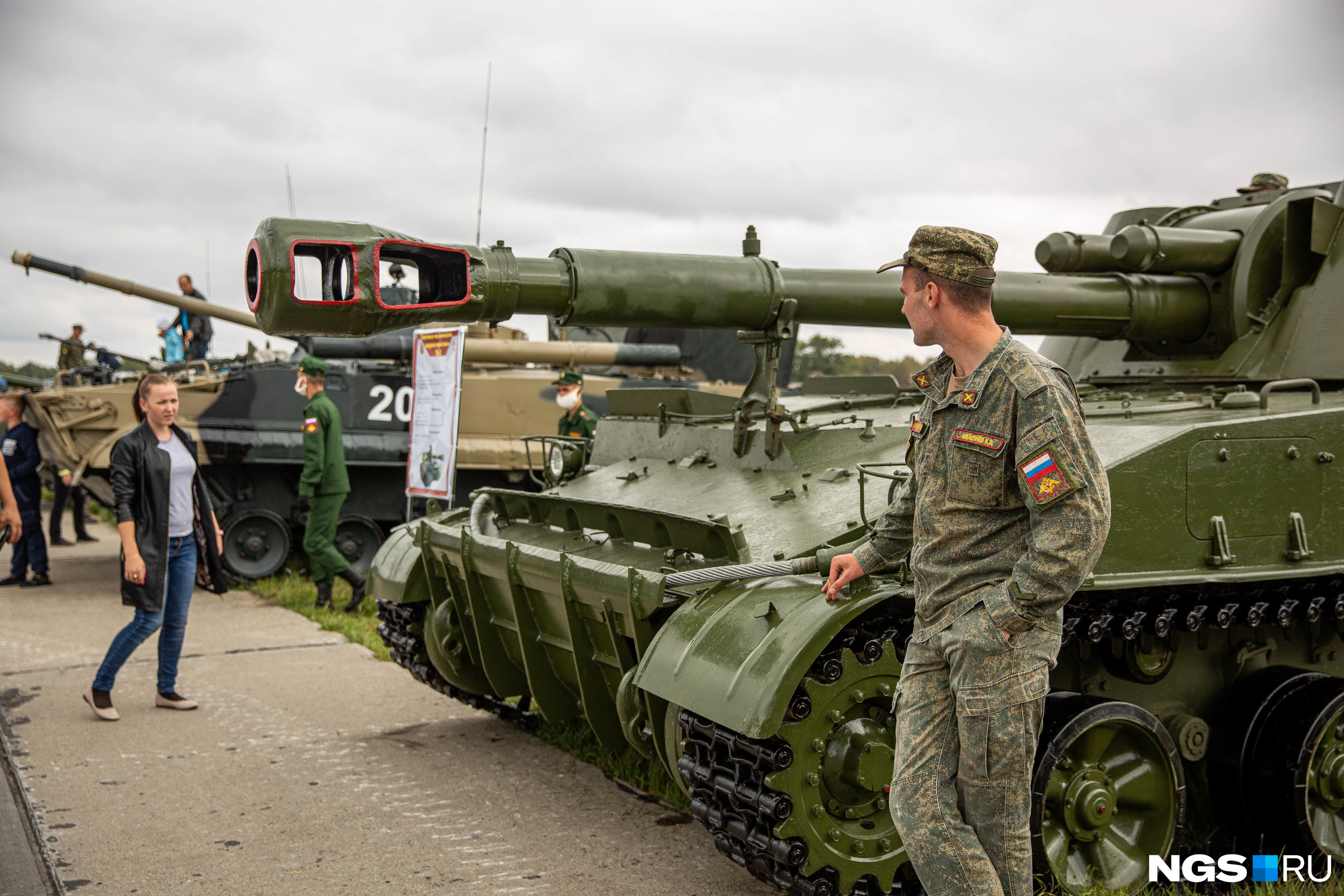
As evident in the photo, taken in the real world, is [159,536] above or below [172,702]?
above

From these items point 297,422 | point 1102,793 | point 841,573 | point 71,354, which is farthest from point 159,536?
point 71,354

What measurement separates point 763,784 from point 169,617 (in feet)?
13.4

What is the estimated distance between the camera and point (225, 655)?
8086 mm

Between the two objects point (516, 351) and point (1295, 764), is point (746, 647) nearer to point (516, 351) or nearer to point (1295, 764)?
point (1295, 764)

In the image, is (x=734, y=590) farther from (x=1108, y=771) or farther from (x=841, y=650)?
(x=1108, y=771)

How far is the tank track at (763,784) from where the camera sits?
11.4ft

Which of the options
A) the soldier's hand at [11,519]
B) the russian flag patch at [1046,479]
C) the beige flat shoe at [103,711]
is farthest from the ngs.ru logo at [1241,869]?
the soldier's hand at [11,519]

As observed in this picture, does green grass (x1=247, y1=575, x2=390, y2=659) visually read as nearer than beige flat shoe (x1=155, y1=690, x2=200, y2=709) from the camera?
No

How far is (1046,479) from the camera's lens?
8.57ft

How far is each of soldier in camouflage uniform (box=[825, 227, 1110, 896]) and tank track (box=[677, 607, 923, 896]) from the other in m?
0.60

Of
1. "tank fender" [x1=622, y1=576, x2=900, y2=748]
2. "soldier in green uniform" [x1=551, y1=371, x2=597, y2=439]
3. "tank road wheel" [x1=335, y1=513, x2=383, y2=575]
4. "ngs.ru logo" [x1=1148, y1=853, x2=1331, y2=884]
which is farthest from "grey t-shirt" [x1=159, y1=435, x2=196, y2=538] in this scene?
"tank road wheel" [x1=335, y1=513, x2=383, y2=575]

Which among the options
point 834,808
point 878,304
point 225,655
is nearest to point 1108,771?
point 834,808

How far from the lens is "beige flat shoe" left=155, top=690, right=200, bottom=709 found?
21.7ft

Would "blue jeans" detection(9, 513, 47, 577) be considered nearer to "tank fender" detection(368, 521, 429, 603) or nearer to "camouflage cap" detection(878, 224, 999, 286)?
"tank fender" detection(368, 521, 429, 603)
